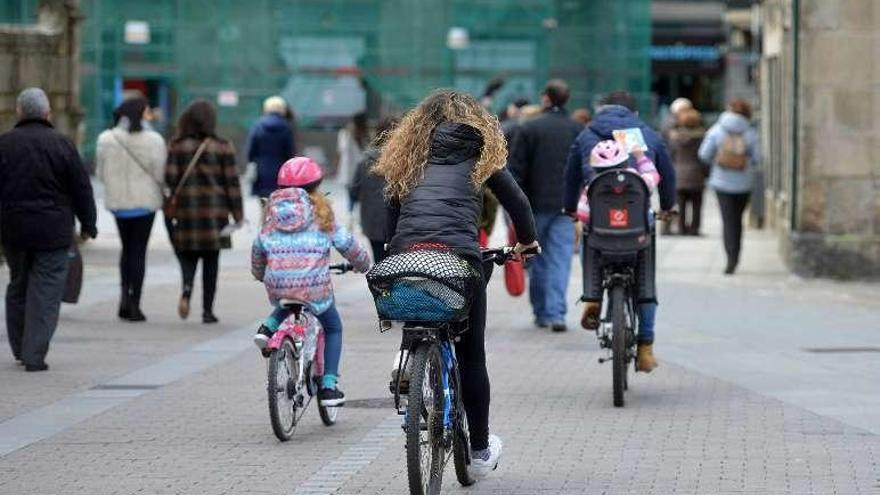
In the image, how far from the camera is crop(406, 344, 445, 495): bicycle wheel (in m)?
7.52

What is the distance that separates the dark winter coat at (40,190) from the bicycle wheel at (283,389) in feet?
10.5

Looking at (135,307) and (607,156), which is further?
(135,307)

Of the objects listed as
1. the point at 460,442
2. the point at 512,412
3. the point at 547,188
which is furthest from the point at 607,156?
the point at 547,188

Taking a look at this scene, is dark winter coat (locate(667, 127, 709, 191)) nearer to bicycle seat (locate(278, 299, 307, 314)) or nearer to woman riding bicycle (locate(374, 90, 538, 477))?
bicycle seat (locate(278, 299, 307, 314))

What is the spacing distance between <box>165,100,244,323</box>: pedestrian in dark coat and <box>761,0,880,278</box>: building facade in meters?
6.04

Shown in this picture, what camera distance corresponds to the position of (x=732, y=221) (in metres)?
20.5

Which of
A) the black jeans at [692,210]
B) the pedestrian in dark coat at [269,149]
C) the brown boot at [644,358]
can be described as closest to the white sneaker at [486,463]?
the brown boot at [644,358]

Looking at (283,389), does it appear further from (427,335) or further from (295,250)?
(427,335)

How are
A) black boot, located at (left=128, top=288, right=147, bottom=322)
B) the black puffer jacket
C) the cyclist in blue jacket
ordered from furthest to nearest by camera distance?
black boot, located at (left=128, top=288, right=147, bottom=322), the cyclist in blue jacket, the black puffer jacket

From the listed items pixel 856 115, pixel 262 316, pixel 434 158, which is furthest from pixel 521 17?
pixel 434 158

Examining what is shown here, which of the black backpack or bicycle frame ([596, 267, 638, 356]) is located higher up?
the black backpack

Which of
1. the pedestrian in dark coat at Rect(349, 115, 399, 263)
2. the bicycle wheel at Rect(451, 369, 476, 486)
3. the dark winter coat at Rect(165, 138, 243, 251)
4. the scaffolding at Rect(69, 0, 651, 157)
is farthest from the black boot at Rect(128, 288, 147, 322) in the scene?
the scaffolding at Rect(69, 0, 651, 157)

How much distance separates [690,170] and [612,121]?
579 inches

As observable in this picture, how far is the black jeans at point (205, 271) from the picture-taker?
15.7 meters
